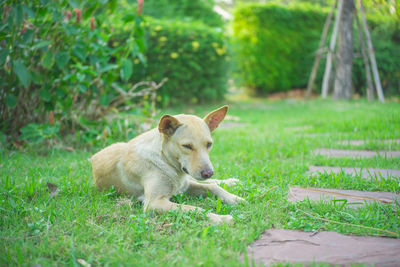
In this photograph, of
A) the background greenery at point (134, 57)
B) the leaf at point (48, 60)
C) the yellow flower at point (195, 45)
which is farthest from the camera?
the yellow flower at point (195, 45)

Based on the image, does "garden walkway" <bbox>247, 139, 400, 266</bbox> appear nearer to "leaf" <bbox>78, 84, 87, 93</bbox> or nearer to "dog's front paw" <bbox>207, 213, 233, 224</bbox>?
"dog's front paw" <bbox>207, 213, 233, 224</bbox>

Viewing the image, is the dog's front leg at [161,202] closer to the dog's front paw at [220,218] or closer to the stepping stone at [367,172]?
the dog's front paw at [220,218]

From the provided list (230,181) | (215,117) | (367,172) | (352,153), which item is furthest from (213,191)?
(352,153)

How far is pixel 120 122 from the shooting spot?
5.71 m

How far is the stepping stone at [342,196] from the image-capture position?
9.15 feet

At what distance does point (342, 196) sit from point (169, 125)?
5.24ft

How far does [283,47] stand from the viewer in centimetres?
1346

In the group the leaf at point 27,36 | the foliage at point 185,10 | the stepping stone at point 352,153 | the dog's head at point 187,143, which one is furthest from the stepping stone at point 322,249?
the foliage at point 185,10

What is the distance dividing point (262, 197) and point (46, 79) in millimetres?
3541

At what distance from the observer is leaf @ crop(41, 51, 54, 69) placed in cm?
450

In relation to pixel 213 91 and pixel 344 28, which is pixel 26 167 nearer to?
pixel 213 91

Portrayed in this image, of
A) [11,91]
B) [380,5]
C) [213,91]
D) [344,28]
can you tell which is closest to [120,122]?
[11,91]

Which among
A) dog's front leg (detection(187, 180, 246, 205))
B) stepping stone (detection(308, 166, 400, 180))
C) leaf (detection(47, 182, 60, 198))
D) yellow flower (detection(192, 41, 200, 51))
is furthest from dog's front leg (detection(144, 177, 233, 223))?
yellow flower (detection(192, 41, 200, 51))

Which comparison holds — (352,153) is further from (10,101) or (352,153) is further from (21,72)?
(10,101)
